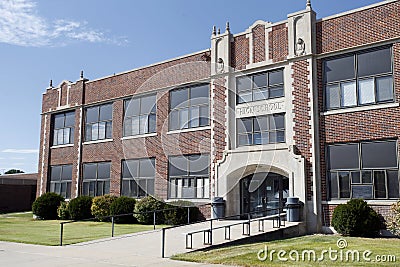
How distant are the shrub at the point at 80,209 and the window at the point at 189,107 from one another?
7.09 m

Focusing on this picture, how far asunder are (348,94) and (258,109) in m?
4.43

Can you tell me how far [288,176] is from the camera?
20.7 metres

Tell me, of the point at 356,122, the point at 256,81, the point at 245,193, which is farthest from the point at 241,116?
the point at 356,122

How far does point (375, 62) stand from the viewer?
18938 mm

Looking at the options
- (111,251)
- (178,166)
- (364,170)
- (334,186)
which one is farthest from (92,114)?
(364,170)

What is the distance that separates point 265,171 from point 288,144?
2.00m

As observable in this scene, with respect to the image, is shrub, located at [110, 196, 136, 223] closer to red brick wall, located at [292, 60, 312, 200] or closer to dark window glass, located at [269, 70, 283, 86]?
red brick wall, located at [292, 60, 312, 200]

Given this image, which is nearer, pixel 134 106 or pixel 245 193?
pixel 245 193

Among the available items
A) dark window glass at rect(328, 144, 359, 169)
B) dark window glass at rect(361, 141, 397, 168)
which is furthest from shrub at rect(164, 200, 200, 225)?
dark window glass at rect(361, 141, 397, 168)

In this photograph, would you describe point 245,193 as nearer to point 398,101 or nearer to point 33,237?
point 398,101

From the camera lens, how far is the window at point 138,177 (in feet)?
87.7

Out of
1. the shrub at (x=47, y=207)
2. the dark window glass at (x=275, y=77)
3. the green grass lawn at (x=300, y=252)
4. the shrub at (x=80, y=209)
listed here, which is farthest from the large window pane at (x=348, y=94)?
the shrub at (x=47, y=207)

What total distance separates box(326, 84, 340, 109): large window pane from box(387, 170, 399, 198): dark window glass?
364 centimetres

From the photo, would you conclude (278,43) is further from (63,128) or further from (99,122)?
(63,128)
